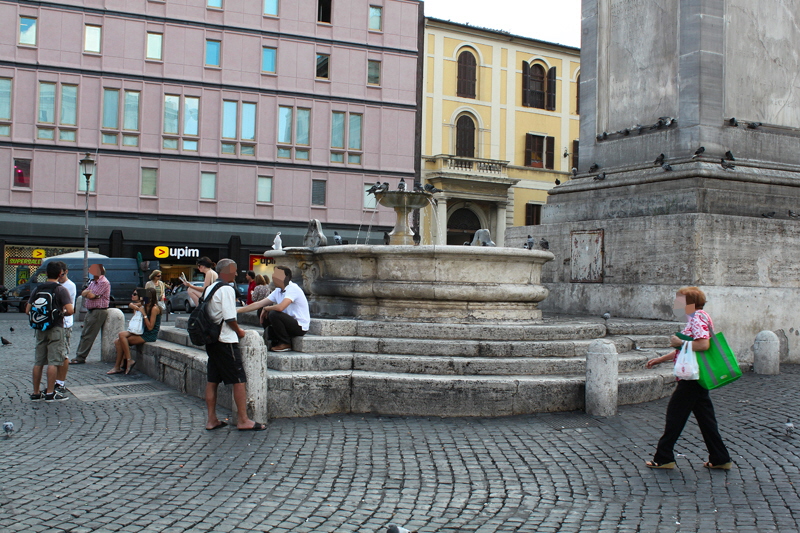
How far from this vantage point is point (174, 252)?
1332 inches

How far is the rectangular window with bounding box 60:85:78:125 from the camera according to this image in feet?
108

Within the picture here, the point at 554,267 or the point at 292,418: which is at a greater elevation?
the point at 554,267

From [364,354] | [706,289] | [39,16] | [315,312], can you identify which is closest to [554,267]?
[706,289]

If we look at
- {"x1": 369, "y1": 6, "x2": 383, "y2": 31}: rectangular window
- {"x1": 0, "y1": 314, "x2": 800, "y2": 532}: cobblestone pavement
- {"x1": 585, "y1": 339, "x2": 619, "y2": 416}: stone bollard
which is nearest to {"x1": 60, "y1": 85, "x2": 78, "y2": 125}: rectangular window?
{"x1": 369, "y1": 6, "x2": 383, "y2": 31}: rectangular window

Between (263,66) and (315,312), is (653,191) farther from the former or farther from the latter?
(263,66)

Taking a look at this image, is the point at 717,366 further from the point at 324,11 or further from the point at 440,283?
the point at 324,11

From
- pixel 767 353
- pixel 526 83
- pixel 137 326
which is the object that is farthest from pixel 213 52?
pixel 767 353

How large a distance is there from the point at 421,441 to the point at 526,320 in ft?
11.6

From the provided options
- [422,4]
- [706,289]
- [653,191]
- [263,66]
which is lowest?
[706,289]

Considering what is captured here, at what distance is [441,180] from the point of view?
37750 millimetres

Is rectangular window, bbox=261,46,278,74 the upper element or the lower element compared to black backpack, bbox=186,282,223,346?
upper

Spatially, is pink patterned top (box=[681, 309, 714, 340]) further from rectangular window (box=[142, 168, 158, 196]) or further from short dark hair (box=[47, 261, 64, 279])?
rectangular window (box=[142, 168, 158, 196])

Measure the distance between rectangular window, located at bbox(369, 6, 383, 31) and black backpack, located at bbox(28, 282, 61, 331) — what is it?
3168 centimetres

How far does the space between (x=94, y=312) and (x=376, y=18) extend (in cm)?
2902
